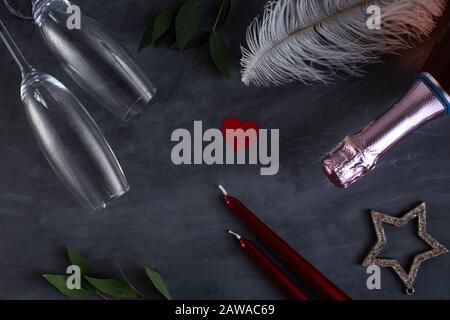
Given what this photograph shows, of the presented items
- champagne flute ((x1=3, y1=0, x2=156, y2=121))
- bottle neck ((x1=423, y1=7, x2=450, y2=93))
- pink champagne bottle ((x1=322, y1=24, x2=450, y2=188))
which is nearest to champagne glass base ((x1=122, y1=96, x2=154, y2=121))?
champagne flute ((x1=3, y1=0, x2=156, y2=121))

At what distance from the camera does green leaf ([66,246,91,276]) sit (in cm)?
80

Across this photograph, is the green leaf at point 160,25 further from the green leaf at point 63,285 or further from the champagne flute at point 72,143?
the green leaf at point 63,285

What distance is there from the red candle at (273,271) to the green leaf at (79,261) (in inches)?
8.0

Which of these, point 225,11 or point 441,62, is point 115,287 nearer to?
point 225,11

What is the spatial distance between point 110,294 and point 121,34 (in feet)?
1.12

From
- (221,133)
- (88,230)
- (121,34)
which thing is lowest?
(88,230)

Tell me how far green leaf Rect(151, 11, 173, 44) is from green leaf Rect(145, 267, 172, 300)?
0.30 m

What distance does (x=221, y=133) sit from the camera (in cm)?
81

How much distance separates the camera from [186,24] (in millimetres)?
776

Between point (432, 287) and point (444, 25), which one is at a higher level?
point (444, 25)

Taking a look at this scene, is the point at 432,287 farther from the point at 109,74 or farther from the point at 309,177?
the point at 109,74

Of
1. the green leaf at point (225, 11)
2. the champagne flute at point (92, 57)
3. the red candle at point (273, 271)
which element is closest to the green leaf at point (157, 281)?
the red candle at point (273, 271)

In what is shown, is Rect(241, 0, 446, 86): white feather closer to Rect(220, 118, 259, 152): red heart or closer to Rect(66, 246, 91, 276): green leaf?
Rect(220, 118, 259, 152): red heart

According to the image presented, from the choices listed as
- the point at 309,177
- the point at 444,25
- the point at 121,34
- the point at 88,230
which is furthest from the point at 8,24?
the point at 444,25
